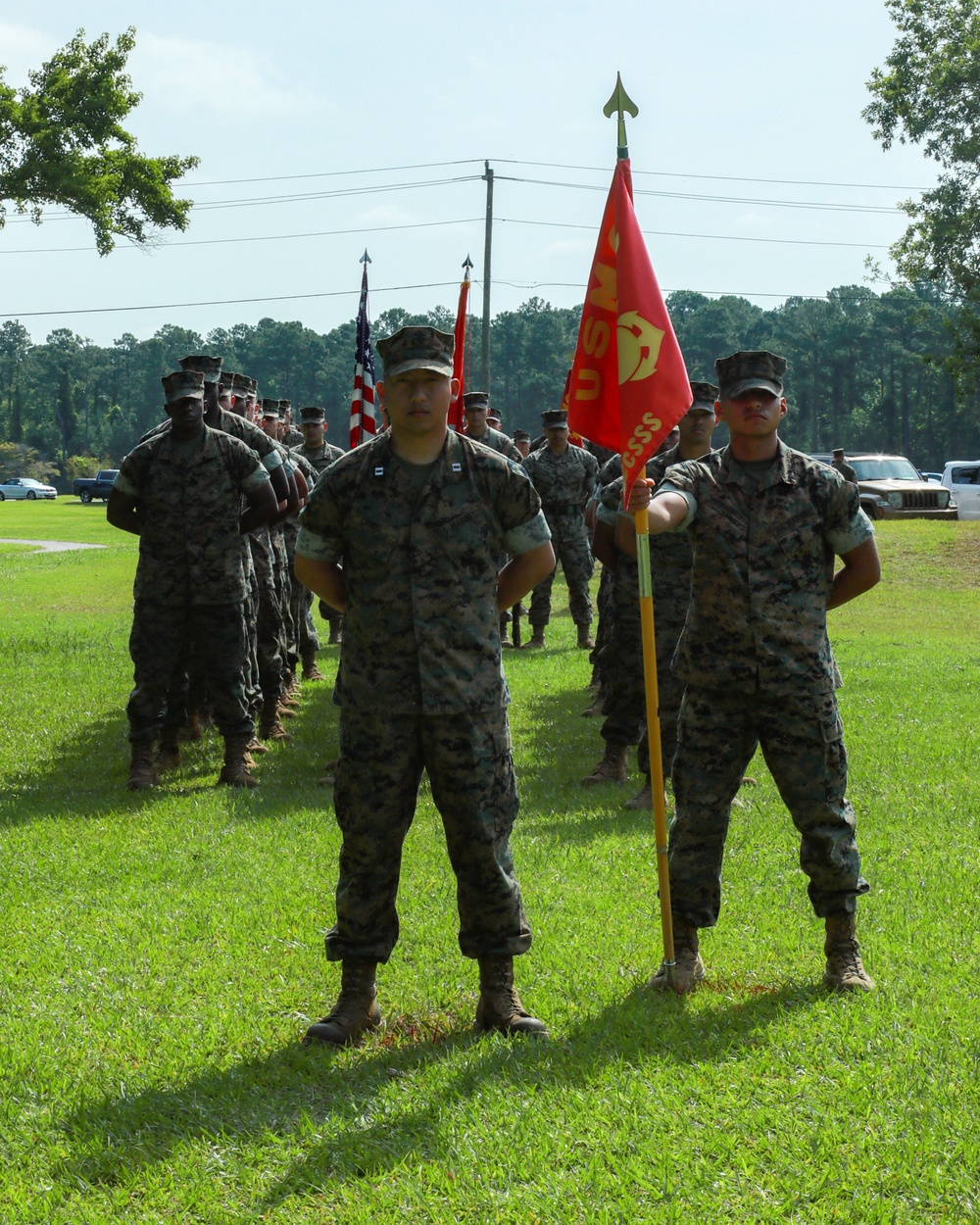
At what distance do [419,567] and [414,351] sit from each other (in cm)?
72

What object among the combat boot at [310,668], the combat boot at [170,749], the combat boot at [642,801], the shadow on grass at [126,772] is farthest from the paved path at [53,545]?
the combat boot at [642,801]

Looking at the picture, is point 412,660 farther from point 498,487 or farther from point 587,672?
point 587,672

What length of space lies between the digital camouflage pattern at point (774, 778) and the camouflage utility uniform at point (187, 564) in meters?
4.55

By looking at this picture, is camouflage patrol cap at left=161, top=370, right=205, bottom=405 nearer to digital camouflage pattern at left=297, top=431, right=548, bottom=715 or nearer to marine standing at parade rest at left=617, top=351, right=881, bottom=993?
digital camouflage pattern at left=297, top=431, right=548, bottom=715

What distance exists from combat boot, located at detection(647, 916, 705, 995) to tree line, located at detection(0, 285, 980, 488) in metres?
74.4

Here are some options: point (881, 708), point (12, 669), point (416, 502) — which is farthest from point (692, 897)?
point (12, 669)

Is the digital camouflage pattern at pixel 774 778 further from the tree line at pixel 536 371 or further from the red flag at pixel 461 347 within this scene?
the tree line at pixel 536 371

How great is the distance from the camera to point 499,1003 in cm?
485

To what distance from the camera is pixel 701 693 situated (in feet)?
16.8

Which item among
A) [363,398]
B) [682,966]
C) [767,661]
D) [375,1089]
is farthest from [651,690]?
[363,398]

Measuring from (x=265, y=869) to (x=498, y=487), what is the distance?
2.99 meters

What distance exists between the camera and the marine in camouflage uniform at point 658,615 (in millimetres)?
7812

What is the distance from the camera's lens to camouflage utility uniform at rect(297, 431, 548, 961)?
470 centimetres

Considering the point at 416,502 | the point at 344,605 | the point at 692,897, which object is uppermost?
the point at 416,502
